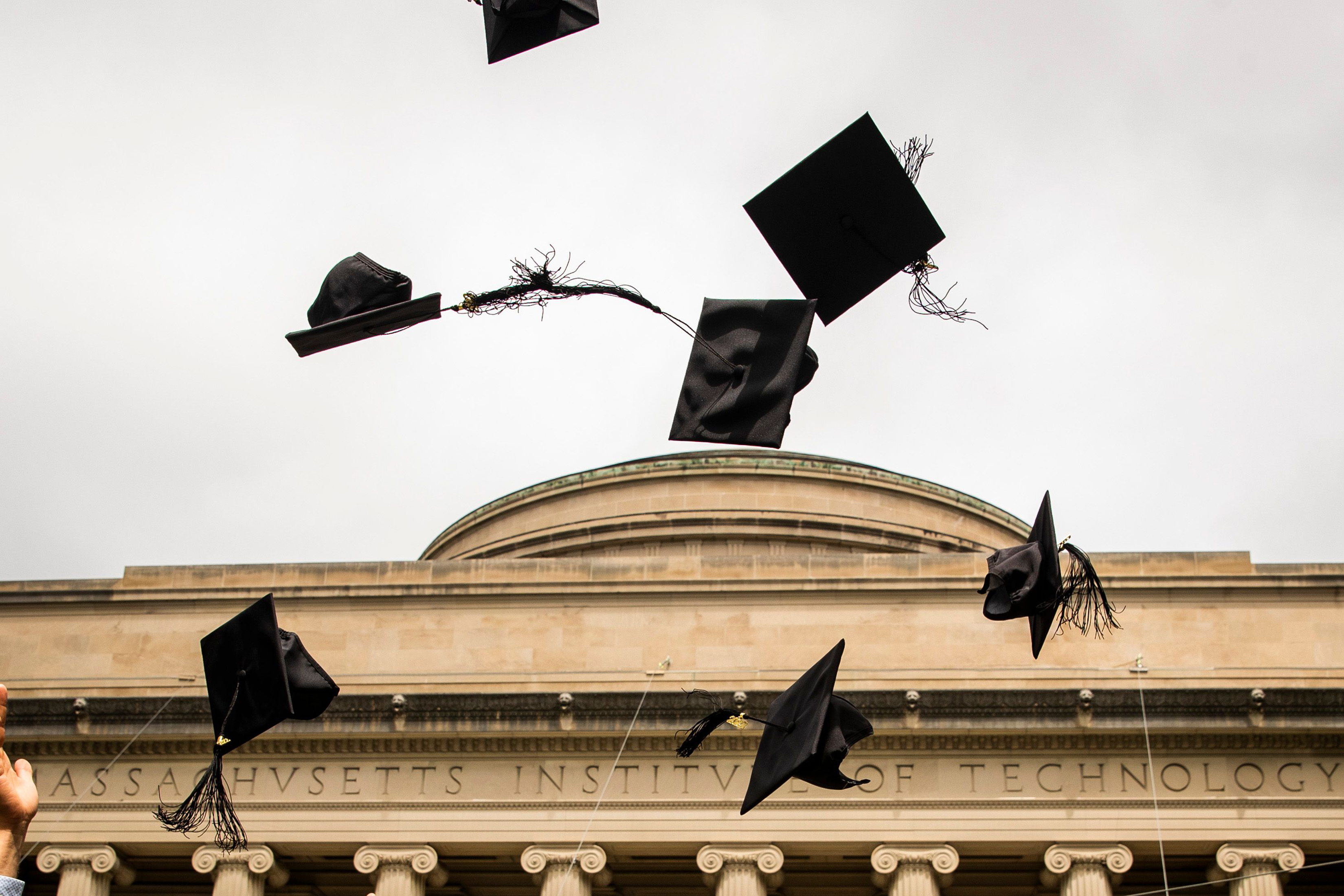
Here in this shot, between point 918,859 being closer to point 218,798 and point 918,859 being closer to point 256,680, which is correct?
point 256,680

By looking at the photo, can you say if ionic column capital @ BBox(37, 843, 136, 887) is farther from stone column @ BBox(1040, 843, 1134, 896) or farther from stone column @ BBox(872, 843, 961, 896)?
stone column @ BBox(1040, 843, 1134, 896)

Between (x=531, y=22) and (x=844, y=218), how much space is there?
9.55 feet

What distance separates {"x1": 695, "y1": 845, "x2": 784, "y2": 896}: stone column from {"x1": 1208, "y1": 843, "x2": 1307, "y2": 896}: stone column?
5.28 m

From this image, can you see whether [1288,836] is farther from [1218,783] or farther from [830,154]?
[830,154]

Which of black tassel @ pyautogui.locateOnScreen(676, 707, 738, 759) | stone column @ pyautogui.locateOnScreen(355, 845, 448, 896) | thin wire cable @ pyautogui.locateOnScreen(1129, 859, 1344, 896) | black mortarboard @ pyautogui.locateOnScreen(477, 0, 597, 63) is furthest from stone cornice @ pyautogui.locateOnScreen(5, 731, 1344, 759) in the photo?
black mortarboard @ pyautogui.locateOnScreen(477, 0, 597, 63)

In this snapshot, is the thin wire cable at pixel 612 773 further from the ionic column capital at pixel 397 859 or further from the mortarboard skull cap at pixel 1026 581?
the mortarboard skull cap at pixel 1026 581

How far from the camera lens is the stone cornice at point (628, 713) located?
21.6 meters

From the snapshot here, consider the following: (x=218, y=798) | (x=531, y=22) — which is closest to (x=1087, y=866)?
(x=218, y=798)

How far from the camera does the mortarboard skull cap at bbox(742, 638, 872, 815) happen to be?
51.2ft

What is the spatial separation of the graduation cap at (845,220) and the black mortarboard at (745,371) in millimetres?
373

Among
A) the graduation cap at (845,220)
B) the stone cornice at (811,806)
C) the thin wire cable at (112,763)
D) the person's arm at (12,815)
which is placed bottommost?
the person's arm at (12,815)

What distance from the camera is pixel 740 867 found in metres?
21.7

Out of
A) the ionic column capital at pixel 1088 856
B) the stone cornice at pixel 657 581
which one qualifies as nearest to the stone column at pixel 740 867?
the ionic column capital at pixel 1088 856

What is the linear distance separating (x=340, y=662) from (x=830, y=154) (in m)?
13.3
